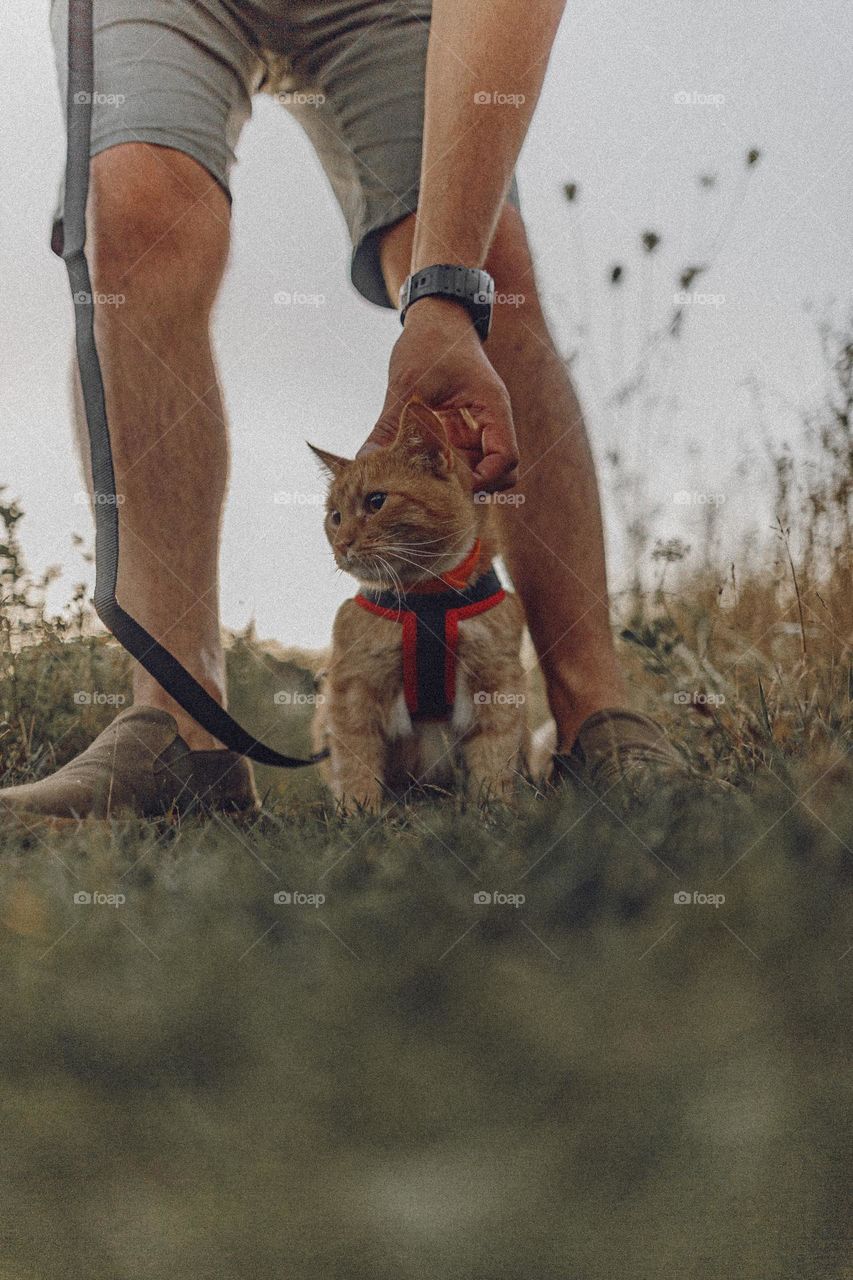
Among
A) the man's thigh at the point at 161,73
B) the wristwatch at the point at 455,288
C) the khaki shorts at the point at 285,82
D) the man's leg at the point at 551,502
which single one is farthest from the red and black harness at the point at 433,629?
the man's thigh at the point at 161,73

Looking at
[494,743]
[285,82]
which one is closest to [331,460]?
[494,743]

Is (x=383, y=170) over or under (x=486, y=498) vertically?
over

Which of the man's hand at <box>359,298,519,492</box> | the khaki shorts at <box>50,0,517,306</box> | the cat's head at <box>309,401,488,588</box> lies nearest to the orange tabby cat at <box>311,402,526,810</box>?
the cat's head at <box>309,401,488,588</box>

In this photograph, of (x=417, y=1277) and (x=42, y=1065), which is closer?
(x=417, y=1277)

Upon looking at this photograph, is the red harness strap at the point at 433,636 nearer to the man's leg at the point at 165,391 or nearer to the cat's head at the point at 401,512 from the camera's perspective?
the cat's head at the point at 401,512

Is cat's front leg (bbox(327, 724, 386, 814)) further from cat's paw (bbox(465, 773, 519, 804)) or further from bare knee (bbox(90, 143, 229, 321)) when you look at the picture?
bare knee (bbox(90, 143, 229, 321))

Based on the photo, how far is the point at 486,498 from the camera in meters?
1.47

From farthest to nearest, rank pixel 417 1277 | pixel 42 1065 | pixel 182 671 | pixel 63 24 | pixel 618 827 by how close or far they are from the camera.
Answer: pixel 63 24 < pixel 182 671 < pixel 618 827 < pixel 42 1065 < pixel 417 1277

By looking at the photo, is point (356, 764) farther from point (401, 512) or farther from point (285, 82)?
point (285, 82)

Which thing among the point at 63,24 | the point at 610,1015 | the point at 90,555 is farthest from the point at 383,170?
the point at 610,1015

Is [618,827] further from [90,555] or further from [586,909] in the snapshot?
[90,555]

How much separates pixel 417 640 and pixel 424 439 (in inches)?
11.0

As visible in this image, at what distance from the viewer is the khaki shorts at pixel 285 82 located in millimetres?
1341

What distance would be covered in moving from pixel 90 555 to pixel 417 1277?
1.22 metres
